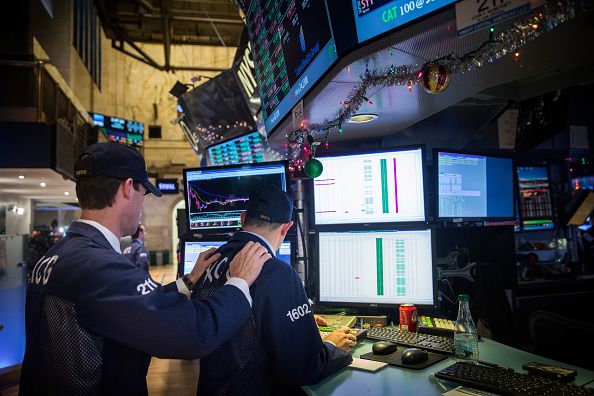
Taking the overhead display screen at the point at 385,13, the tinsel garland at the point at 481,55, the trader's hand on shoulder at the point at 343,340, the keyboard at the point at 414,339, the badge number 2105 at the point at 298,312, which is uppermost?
the overhead display screen at the point at 385,13

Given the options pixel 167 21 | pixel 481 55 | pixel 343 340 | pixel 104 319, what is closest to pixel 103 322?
pixel 104 319

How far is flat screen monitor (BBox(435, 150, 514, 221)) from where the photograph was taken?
2277 millimetres

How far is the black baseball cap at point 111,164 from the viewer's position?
1.55 meters

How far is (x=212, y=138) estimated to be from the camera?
544 cm

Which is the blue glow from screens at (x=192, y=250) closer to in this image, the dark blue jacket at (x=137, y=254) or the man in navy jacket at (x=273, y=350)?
the man in navy jacket at (x=273, y=350)

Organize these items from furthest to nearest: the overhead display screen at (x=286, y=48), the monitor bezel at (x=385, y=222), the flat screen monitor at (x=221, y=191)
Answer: the flat screen monitor at (x=221, y=191), the monitor bezel at (x=385, y=222), the overhead display screen at (x=286, y=48)

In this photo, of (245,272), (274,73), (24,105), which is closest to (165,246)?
(24,105)

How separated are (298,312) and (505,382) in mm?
678

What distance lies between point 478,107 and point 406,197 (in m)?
1.14

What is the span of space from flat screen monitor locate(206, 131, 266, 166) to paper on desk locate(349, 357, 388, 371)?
3005 mm

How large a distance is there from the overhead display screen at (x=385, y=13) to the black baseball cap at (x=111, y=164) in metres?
0.95

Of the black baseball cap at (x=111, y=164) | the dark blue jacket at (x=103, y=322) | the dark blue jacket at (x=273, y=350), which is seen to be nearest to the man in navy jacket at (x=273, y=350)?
the dark blue jacket at (x=273, y=350)

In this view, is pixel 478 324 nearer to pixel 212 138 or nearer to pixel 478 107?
pixel 478 107

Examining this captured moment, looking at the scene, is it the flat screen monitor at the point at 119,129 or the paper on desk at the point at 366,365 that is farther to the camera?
the flat screen monitor at the point at 119,129
